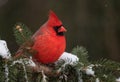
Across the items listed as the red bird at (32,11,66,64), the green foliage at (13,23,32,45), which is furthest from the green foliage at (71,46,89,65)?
the green foliage at (13,23,32,45)

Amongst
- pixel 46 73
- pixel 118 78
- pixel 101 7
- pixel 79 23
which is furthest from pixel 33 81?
pixel 101 7

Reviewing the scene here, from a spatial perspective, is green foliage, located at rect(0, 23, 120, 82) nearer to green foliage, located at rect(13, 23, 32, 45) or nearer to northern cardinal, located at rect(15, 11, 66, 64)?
green foliage, located at rect(13, 23, 32, 45)

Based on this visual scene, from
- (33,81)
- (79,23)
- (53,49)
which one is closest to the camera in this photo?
(33,81)

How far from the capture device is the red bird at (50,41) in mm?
3055

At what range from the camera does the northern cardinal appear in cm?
305

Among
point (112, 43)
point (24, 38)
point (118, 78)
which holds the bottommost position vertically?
point (112, 43)

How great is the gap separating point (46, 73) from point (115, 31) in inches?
140

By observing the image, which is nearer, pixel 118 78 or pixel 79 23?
pixel 118 78

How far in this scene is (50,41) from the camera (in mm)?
3152

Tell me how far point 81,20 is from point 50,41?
9.65 ft

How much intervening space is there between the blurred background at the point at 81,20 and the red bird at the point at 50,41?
2.60m

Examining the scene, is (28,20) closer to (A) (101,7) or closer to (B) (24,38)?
(A) (101,7)

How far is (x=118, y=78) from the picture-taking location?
2.89 meters

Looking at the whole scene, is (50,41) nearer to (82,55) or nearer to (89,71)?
(82,55)
